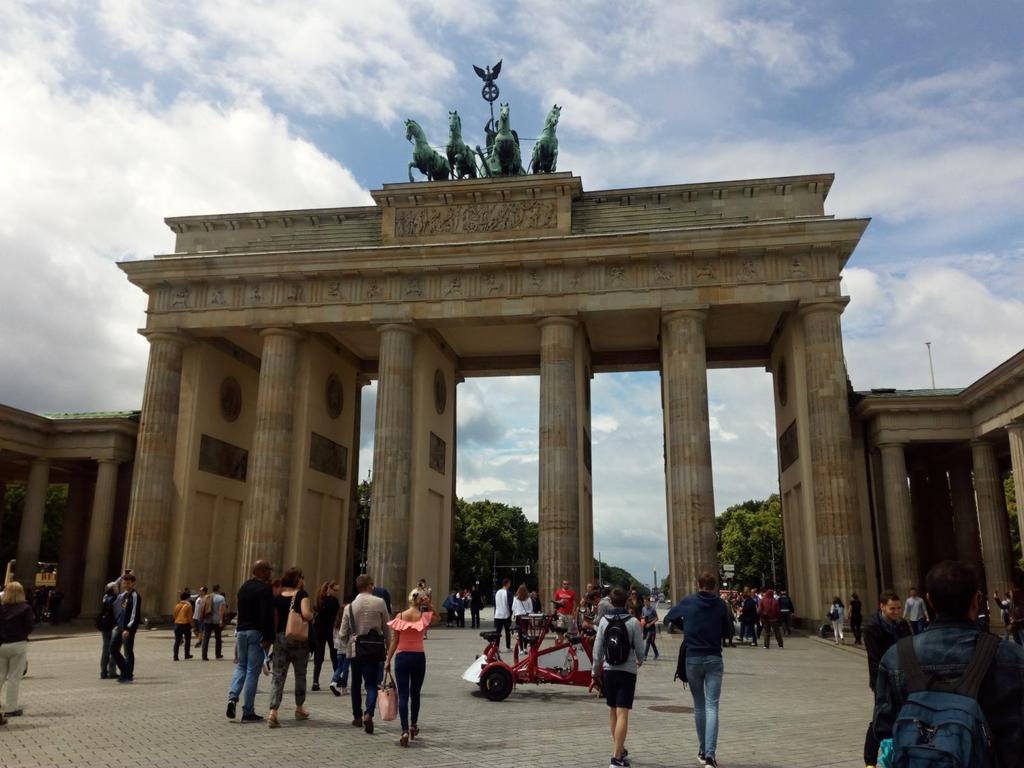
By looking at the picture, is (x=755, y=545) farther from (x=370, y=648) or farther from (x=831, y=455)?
(x=370, y=648)

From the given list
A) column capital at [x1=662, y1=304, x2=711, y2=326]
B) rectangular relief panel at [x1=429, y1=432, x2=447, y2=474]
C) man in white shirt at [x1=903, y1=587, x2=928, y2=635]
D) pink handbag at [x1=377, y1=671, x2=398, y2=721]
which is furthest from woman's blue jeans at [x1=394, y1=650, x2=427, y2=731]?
rectangular relief panel at [x1=429, y1=432, x2=447, y2=474]

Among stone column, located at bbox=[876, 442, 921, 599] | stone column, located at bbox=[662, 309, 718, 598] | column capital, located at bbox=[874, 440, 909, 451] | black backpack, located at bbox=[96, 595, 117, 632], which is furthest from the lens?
column capital, located at bbox=[874, 440, 909, 451]

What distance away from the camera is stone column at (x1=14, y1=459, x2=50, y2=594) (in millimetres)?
37219

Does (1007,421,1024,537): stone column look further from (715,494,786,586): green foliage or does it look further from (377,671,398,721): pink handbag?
(715,494,786,586): green foliage

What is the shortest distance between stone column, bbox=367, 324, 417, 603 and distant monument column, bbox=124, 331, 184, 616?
356 inches

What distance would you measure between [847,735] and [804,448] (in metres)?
24.0

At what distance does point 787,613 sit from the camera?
29125 mm

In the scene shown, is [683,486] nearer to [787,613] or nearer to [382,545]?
[787,613]

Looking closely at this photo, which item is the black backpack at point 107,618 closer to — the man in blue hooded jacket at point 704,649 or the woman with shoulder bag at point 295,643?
the woman with shoulder bag at point 295,643

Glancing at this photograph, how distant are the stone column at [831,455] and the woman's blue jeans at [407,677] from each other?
2421cm

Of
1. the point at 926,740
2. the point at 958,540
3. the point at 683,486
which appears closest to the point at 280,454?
the point at 683,486

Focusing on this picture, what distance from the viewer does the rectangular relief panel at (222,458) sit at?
37688 millimetres

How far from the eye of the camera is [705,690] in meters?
8.68

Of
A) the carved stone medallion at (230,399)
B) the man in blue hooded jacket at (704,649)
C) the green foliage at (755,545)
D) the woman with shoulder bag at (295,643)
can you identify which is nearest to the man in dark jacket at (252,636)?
the woman with shoulder bag at (295,643)
